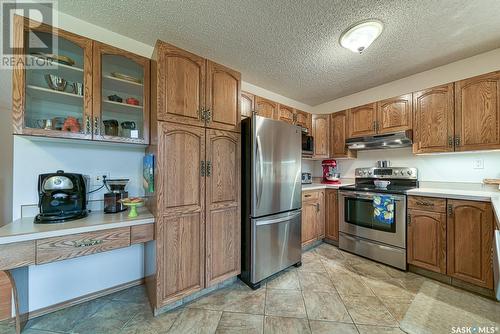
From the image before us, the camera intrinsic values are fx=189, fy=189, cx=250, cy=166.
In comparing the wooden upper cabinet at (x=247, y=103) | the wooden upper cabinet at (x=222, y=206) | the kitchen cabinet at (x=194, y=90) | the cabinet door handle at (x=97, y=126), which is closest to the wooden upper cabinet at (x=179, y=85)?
the kitchen cabinet at (x=194, y=90)

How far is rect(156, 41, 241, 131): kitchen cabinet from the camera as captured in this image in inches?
61.7

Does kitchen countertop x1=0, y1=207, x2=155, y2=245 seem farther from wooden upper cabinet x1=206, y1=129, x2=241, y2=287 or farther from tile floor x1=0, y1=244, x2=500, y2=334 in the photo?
tile floor x1=0, y1=244, x2=500, y2=334

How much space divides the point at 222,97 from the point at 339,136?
2.21 meters

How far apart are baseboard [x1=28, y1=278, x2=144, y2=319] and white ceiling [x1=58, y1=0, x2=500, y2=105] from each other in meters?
2.48

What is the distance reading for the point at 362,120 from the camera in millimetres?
2916

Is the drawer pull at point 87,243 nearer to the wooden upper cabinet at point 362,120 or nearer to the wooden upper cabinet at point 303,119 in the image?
the wooden upper cabinet at point 303,119

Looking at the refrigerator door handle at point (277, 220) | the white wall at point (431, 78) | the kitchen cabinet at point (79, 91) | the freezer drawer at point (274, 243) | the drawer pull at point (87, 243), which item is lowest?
the freezer drawer at point (274, 243)

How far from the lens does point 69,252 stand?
4.21 feet

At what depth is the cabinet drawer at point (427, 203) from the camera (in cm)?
200

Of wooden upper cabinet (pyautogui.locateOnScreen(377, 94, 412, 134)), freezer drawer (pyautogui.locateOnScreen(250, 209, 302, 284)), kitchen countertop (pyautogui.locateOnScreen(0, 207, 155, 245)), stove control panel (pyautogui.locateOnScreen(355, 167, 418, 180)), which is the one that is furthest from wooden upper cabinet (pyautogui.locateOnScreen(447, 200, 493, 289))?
kitchen countertop (pyautogui.locateOnScreen(0, 207, 155, 245))

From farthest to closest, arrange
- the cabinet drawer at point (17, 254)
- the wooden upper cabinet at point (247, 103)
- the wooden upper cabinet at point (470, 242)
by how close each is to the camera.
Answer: the wooden upper cabinet at point (247, 103), the wooden upper cabinet at point (470, 242), the cabinet drawer at point (17, 254)

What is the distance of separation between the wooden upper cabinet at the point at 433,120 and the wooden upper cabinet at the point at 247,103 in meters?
2.08

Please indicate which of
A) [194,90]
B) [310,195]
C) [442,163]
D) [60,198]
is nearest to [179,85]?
[194,90]

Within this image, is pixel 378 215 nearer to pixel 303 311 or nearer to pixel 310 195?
pixel 310 195
